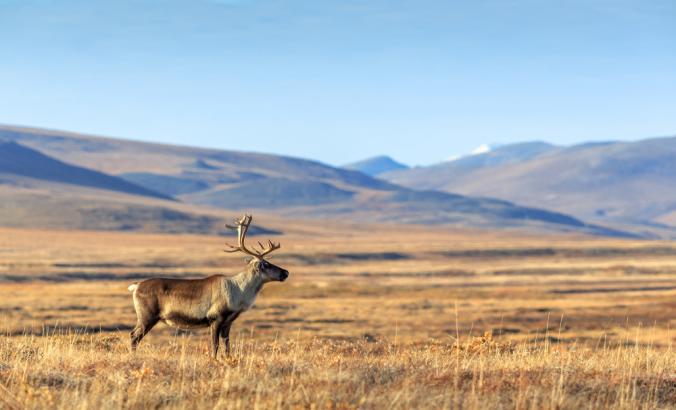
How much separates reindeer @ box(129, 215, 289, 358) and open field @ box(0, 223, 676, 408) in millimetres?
435

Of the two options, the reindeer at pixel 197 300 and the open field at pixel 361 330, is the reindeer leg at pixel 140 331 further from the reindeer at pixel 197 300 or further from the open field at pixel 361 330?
the open field at pixel 361 330

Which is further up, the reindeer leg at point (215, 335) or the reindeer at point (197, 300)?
the reindeer at point (197, 300)

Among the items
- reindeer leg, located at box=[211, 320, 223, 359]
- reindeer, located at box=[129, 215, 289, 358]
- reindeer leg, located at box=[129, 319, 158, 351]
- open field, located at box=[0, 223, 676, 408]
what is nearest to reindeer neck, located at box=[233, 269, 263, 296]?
reindeer, located at box=[129, 215, 289, 358]

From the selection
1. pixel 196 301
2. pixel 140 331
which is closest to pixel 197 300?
pixel 196 301

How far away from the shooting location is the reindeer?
1262 centimetres

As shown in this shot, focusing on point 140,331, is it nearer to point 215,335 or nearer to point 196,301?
point 196,301

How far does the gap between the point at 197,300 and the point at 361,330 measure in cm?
2792

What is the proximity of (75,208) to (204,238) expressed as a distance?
31.1 meters

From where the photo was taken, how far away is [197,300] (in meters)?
12.6

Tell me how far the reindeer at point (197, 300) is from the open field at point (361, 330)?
44 cm

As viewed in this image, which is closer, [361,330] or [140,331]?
[140,331]

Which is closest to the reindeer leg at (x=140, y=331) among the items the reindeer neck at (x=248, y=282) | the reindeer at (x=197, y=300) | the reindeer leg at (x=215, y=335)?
the reindeer at (x=197, y=300)

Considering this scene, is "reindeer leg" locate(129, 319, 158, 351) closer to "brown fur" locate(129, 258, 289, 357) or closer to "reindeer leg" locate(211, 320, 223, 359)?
"brown fur" locate(129, 258, 289, 357)

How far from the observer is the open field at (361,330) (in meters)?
9.38
